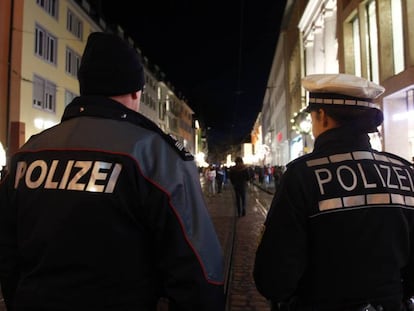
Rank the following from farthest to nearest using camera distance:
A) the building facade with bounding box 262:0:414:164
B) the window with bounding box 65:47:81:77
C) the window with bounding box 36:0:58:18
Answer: the window with bounding box 65:47:81:77
the window with bounding box 36:0:58:18
the building facade with bounding box 262:0:414:164

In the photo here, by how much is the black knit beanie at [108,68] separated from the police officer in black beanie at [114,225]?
0.39ft

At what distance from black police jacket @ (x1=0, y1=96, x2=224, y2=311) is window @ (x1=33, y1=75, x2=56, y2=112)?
22.6 meters

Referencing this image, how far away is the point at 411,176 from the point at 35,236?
5.96 feet

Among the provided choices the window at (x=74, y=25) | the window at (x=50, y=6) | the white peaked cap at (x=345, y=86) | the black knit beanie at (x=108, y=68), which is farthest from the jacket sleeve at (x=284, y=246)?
the window at (x=74, y=25)

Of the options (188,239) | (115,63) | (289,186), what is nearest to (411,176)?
(289,186)

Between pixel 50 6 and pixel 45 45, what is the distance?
2297 millimetres

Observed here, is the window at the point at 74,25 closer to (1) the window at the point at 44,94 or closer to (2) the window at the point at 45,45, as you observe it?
(2) the window at the point at 45,45

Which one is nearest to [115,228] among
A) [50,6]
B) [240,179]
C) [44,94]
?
[240,179]

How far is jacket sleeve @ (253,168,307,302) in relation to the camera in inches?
76.7

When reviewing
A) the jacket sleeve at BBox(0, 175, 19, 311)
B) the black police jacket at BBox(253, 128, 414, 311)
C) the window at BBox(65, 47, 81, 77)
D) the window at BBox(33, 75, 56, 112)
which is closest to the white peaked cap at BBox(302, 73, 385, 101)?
the black police jacket at BBox(253, 128, 414, 311)

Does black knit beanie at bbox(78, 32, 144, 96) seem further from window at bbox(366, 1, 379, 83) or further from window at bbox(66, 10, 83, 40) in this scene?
window at bbox(66, 10, 83, 40)

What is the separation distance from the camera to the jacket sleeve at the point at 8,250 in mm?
1834

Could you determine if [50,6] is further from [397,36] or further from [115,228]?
[115,228]

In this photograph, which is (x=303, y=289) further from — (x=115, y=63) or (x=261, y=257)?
(x=115, y=63)
